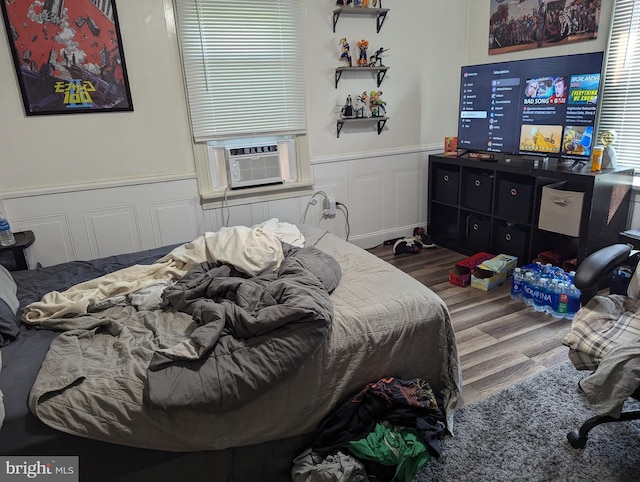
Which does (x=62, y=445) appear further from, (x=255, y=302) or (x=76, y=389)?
(x=255, y=302)

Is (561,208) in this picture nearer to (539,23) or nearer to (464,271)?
(464,271)

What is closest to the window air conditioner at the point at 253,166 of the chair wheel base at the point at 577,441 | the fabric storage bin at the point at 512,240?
the fabric storage bin at the point at 512,240

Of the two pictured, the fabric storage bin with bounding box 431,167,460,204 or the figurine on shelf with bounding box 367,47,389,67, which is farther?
the fabric storage bin with bounding box 431,167,460,204

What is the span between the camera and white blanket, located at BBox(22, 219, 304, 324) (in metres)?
1.88

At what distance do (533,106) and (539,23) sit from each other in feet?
2.48

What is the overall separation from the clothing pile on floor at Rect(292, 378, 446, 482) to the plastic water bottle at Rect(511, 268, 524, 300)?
1550 millimetres

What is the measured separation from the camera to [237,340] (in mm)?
1624

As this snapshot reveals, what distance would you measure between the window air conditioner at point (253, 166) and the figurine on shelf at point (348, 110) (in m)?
0.65

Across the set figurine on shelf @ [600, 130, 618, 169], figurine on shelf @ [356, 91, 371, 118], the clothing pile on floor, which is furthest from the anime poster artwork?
the clothing pile on floor

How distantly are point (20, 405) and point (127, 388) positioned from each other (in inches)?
12.7

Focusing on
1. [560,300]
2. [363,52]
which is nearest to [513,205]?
[560,300]

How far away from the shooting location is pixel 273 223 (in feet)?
9.29

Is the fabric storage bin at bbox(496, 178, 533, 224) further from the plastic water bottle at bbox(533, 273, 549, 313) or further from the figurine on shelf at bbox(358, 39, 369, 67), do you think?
the figurine on shelf at bbox(358, 39, 369, 67)

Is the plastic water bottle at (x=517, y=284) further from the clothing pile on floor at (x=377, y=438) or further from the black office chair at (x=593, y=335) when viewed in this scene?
the clothing pile on floor at (x=377, y=438)
